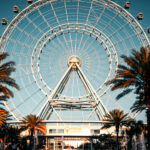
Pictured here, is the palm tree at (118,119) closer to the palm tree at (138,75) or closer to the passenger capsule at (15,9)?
the palm tree at (138,75)

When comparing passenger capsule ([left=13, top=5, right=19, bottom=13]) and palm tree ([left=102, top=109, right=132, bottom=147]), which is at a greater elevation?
passenger capsule ([left=13, top=5, right=19, bottom=13])

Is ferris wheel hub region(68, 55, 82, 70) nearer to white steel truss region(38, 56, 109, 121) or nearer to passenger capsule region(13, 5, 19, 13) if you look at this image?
white steel truss region(38, 56, 109, 121)

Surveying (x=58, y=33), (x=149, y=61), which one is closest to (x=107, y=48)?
(x=58, y=33)

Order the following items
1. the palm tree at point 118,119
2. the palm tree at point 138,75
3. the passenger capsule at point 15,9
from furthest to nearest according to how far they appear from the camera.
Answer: the passenger capsule at point 15,9 < the palm tree at point 118,119 < the palm tree at point 138,75

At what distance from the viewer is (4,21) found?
35875mm

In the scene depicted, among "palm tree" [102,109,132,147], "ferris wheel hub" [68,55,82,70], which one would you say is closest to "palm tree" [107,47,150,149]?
"palm tree" [102,109,132,147]

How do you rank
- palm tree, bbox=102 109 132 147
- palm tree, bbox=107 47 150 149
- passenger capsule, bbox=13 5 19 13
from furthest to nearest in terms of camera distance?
passenger capsule, bbox=13 5 19 13
palm tree, bbox=102 109 132 147
palm tree, bbox=107 47 150 149

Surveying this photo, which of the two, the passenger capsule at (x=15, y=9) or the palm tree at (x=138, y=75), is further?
the passenger capsule at (x=15, y=9)

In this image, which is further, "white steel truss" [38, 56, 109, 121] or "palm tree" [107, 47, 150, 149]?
"white steel truss" [38, 56, 109, 121]

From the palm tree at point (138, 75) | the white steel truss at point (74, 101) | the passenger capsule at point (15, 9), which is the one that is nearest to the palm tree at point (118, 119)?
the white steel truss at point (74, 101)

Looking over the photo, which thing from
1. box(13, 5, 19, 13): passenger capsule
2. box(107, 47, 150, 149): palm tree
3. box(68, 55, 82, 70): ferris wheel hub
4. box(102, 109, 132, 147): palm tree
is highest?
box(13, 5, 19, 13): passenger capsule

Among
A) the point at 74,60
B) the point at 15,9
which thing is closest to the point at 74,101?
the point at 74,60

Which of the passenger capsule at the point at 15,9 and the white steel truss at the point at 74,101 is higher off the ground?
the passenger capsule at the point at 15,9

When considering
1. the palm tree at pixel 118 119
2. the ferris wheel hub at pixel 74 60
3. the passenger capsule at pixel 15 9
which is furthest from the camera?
the ferris wheel hub at pixel 74 60
